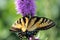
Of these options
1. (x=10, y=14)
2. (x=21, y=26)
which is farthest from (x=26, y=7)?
(x=10, y=14)

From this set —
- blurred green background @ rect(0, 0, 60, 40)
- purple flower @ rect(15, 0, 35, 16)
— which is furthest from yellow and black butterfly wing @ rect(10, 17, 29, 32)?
blurred green background @ rect(0, 0, 60, 40)

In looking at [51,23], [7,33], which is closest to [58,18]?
[7,33]

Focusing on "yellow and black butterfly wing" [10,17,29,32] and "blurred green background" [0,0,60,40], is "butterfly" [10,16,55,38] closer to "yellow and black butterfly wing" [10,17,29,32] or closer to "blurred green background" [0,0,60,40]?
"yellow and black butterfly wing" [10,17,29,32]

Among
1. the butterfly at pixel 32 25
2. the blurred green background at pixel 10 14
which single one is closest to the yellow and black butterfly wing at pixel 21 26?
the butterfly at pixel 32 25

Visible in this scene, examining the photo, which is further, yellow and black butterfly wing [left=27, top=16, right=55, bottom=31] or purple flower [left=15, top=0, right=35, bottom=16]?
purple flower [left=15, top=0, right=35, bottom=16]

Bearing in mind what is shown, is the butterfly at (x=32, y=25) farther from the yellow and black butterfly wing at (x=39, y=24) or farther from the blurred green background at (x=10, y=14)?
the blurred green background at (x=10, y=14)

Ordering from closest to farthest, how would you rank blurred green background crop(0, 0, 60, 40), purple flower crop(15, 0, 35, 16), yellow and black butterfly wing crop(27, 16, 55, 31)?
yellow and black butterfly wing crop(27, 16, 55, 31), purple flower crop(15, 0, 35, 16), blurred green background crop(0, 0, 60, 40)

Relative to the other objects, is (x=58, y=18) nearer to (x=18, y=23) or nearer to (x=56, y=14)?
(x=56, y=14)

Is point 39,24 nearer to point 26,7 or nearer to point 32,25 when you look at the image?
point 32,25
